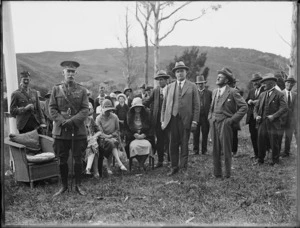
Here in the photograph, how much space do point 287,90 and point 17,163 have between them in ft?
19.3

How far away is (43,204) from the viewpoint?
4.50 metres

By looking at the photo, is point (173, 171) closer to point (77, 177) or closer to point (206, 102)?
point (77, 177)

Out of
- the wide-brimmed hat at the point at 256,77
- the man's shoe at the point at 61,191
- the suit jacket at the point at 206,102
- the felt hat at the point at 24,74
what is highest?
the felt hat at the point at 24,74

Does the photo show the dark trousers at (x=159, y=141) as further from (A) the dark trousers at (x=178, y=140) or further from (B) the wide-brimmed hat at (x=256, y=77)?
(B) the wide-brimmed hat at (x=256, y=77)

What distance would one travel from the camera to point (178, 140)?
634cm

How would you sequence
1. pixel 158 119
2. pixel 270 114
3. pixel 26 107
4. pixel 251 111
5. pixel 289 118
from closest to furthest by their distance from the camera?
pixel 26 107
pixel 270 114
pixel 289 118
pixel 158 119
pixel 251 111

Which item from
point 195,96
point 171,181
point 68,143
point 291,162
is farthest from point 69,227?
point 291,162

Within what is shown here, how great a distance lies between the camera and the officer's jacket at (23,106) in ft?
19.0

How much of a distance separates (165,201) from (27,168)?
2.49m

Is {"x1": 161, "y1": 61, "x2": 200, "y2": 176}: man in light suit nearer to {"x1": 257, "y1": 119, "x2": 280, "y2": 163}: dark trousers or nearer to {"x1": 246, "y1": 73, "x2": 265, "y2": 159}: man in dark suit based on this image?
{"x1": 257, "y1": 119, "x2": 280, "y2": 163}: dark trousers

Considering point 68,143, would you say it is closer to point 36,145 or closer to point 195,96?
point 36,145

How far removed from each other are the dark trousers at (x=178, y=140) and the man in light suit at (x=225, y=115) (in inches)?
24.1

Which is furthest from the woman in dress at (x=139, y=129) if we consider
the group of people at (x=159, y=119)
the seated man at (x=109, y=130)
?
the seated man at (x=109, y=130)

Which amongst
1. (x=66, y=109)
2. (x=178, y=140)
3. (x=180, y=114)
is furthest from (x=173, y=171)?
(x=66, y=109)
